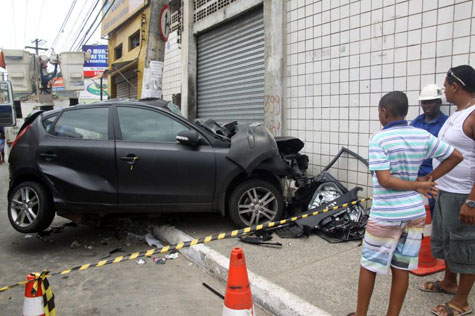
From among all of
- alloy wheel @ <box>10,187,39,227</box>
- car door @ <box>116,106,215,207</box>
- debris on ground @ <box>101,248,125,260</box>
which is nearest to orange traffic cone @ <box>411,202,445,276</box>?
car door @ <box>116,106,215,207</box>

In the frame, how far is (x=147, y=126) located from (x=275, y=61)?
125 inches

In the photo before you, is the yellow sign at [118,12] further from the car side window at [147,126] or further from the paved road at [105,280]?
the paved road at [105,280]

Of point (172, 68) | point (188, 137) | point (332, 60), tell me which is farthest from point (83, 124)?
point (172, 68)

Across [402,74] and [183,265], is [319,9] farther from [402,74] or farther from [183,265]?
[183,265]

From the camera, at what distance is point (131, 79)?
16.8 meters

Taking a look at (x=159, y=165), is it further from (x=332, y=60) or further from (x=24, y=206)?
(x=332, y=60)

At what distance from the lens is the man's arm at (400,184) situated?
92.0 inches

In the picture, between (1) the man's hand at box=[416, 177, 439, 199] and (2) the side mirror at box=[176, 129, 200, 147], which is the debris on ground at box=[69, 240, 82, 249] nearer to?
(2) the side mirror at box=[176, 129, 200, 147]

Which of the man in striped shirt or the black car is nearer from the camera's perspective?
the man in striped shirt

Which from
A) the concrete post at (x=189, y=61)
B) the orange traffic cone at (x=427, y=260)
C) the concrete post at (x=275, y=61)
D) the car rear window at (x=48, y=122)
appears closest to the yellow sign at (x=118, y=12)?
the concrete post at (x=189, y=61)

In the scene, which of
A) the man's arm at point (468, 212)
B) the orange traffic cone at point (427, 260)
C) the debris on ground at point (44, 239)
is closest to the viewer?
the man's arm at point (468, 212)

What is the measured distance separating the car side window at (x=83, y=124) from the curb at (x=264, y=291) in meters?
1.91

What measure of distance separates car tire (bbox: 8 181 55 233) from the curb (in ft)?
5.94

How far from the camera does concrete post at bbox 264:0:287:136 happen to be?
698 centimetres
